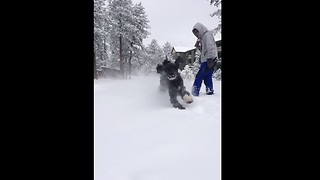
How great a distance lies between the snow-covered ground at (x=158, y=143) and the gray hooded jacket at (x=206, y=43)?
1.63 meters

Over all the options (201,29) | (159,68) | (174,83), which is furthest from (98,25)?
(174,83)

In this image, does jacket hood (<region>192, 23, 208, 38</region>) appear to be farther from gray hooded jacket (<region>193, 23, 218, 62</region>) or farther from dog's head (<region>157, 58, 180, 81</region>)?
dog's head (<region>157, 58, 180, 81</region>)

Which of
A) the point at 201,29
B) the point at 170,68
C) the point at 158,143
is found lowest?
the point at 158,143

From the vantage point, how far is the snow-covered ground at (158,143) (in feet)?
7.00

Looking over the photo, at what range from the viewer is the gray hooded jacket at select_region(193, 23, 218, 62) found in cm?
584

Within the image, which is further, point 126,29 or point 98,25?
point 126,29

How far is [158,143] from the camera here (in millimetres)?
2791

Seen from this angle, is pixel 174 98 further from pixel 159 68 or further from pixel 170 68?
pixel 159 68

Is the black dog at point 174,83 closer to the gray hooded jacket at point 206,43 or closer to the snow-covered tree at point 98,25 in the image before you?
the gray hooded jacket at point 206,43

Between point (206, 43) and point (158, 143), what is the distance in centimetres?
382
